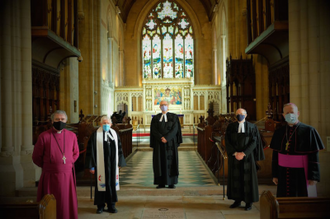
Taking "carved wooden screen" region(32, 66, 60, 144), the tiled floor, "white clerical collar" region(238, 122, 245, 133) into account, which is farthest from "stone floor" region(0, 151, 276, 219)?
"carved wooden screen" region(32, 66, 60, 144)

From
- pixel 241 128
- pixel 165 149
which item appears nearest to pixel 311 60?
pixel 241 128

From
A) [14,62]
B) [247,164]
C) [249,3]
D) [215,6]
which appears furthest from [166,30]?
[247,164]

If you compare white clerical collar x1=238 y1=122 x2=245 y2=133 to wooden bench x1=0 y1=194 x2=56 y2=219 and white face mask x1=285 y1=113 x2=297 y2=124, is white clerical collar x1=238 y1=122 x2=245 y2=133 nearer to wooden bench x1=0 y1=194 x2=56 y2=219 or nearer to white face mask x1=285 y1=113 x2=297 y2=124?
white face mask x1=285 y1=113 x2=297 y2=124

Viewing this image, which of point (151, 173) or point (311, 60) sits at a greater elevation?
point (311, 60)

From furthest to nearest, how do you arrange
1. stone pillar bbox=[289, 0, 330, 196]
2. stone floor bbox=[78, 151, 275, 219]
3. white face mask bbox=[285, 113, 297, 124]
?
stone pillar bbox=[289, 0, 330, 196], stone floor bbox=[78, 151, 275, 219], white face mask bbox=[285, 113, 297, 124]

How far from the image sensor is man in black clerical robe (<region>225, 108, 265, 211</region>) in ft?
15.4

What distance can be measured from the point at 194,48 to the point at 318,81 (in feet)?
77.0

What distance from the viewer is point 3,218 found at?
249 cm

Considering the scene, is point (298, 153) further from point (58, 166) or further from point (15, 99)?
point (15, 99)

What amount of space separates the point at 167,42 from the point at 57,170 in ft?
86.9

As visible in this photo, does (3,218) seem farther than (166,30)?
No

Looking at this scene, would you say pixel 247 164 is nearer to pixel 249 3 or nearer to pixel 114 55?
pixel 249 3

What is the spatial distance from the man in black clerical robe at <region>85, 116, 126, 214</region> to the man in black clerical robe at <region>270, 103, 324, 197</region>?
2360 mm

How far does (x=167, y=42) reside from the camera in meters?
29.3
